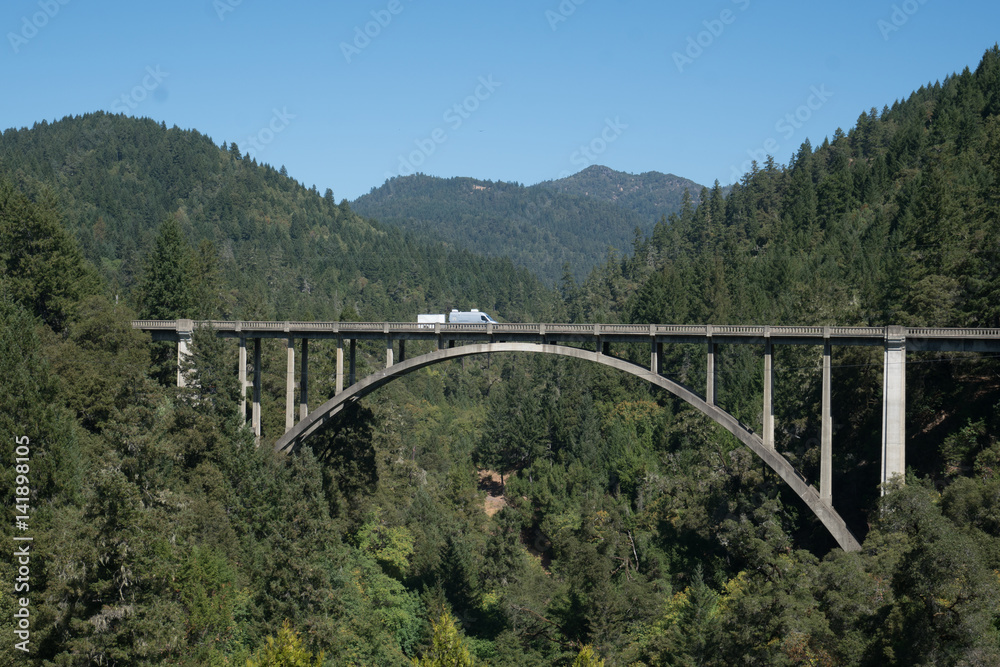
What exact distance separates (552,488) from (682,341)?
1261 inches

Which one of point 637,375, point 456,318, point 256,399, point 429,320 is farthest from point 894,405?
point 256,399

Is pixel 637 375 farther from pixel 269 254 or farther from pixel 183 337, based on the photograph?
pixel 269 254

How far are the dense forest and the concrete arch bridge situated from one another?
1277 mm

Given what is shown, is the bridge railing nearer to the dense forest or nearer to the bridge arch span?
the dense forest

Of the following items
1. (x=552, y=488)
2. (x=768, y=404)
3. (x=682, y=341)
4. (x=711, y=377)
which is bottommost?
(x=552, y=488)

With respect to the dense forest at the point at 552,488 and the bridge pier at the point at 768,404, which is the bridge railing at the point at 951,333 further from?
the bridge pier at the point at 768,404

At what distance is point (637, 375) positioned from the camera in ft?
128

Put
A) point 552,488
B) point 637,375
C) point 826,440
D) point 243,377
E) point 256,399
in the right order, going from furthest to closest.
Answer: point 552,488, point 243,377, point 256,399, point 637,375, point 826,440

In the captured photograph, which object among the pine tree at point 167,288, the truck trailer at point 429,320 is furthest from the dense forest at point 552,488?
the truck trailer at point 429,320

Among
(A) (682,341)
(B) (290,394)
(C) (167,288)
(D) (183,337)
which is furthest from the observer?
(C) (167,288)

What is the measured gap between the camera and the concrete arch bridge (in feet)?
114

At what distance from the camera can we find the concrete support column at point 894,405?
3466cm

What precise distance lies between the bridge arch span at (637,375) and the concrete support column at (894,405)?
269cm

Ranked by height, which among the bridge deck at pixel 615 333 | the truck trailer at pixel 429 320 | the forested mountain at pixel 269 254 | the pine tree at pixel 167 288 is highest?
the forested mountain at pixel 269 254
